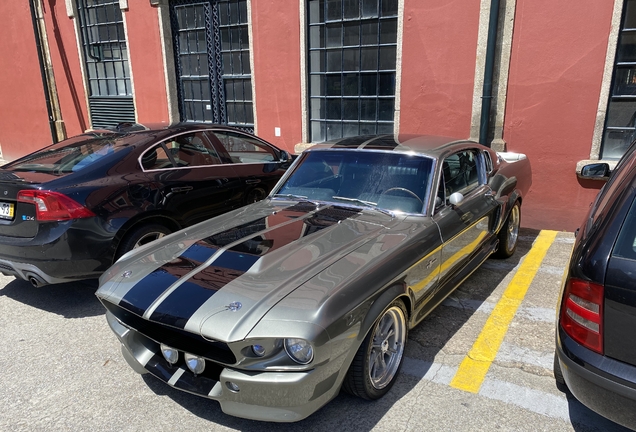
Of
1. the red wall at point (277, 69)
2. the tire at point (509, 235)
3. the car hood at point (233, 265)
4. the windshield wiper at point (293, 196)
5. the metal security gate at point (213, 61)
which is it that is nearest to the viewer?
the car hood at point (233, 265)

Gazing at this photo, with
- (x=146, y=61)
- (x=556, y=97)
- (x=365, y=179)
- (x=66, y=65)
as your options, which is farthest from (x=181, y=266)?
(x=66, y=65)

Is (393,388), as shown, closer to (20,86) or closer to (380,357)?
(380,357)

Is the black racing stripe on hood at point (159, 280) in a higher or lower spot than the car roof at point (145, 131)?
lower

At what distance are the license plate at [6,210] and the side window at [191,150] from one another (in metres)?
1.51

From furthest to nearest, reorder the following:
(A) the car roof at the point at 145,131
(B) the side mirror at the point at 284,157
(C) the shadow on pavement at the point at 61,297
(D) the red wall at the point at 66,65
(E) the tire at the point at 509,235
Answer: (D) the red wall at the point at 66,65 → (B) the side mirror at the point at 284,157 → (E) the tire at the point at 509,235 → (A) the car roof at the point at 145,131 → (C) the shadow on pavement at the point at 61,297

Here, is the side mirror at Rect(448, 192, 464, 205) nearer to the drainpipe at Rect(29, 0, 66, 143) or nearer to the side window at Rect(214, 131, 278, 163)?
the side window at Rect(214, 131, 278, 163)

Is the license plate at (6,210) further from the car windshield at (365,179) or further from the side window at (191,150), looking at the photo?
the car windshield at (365,179)

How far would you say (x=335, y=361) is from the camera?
7.41 feet

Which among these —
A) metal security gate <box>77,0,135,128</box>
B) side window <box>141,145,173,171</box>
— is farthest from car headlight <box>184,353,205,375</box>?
metal security gate <box>77,0,135,128</box>

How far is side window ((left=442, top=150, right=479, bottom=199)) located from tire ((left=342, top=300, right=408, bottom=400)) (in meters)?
1.29

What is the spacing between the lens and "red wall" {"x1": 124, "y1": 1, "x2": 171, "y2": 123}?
9711mm

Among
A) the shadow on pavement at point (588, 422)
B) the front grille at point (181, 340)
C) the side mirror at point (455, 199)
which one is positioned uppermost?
the side mirror at point (455, 199)

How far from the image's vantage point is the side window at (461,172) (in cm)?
371

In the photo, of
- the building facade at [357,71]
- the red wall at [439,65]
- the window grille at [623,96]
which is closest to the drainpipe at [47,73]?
the building facade at [357,71]
